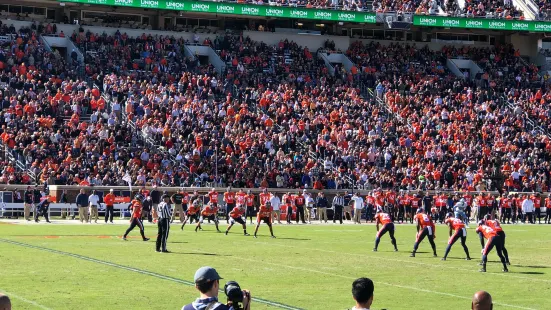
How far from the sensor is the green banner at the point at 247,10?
198 feet

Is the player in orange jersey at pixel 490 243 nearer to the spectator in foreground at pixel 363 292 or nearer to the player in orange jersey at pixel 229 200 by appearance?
the spectator in foreground at pixel 363 292

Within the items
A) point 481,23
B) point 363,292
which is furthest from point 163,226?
point 481,23

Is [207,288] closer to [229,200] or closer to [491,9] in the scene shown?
[229,200]

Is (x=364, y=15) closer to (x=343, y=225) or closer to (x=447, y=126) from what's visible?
(x=447, y=126)

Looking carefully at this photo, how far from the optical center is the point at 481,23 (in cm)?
6969

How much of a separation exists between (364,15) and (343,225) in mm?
25576

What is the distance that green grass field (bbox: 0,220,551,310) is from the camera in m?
17.6

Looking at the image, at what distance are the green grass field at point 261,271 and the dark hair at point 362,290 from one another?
332 inches

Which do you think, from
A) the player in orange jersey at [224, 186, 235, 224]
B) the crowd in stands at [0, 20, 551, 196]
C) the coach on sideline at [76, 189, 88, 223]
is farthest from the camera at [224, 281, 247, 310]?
the crowd in stands at [0, 20, 551, 196]

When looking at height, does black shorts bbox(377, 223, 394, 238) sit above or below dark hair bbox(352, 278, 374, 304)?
below

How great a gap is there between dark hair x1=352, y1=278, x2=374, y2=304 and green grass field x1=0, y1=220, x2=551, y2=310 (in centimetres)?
842

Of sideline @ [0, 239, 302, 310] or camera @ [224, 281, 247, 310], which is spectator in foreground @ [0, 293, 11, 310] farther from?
sideline @ [0, 239, 302, 310]

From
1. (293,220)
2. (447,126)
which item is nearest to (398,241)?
(293,220)

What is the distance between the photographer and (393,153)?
178 feet
